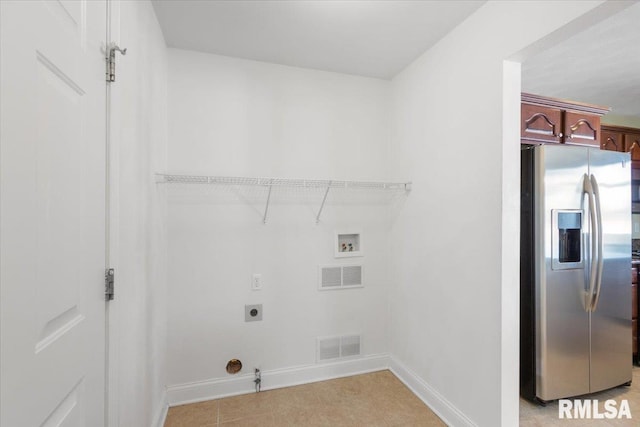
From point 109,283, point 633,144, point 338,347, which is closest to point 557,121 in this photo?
point 633,144

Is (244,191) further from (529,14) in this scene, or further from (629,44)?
(629,44)

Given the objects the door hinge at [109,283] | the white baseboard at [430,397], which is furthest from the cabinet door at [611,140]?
the door hinge at [109,283]

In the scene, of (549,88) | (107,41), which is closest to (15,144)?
(107,41)

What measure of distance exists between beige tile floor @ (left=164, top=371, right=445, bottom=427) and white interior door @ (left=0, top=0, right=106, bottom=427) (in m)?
1.16

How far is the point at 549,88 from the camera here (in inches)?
114

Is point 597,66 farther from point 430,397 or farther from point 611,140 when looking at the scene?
point 430,397

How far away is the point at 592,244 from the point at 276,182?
234cm

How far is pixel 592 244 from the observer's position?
7.07 feet

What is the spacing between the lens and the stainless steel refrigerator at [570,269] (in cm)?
206

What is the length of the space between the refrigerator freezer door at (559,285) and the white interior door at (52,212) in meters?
2.49

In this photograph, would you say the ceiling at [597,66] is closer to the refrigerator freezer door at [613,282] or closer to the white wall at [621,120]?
the white wall at [621,120]

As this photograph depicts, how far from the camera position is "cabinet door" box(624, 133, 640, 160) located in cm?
322

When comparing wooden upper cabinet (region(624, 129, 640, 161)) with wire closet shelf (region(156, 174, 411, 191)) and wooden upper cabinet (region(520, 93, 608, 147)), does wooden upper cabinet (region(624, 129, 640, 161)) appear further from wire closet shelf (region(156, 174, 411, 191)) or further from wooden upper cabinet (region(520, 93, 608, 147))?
wire closet shelf (region(156, 174, 411, 191))

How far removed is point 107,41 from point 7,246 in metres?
0.87
